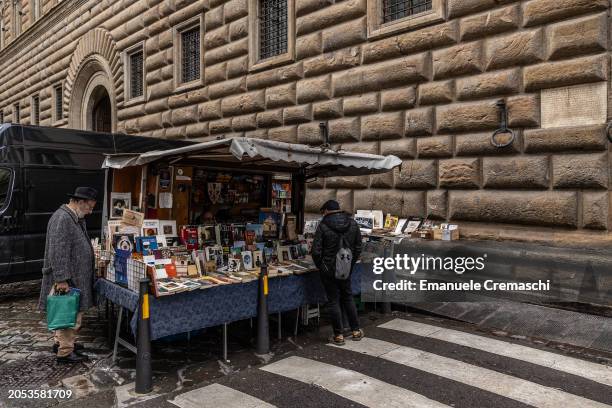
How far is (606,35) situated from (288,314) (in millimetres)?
5721

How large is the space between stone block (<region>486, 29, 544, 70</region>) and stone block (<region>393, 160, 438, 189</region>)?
182 cm

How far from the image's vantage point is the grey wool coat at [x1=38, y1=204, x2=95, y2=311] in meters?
4.89

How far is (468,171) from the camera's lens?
292 inches

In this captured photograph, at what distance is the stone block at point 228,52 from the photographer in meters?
11.6

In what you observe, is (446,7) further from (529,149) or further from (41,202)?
(41,202)

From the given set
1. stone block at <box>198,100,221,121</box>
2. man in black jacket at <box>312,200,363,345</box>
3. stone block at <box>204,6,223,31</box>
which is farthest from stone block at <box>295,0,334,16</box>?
man in black jacket at <box>312,200,363,345</box>

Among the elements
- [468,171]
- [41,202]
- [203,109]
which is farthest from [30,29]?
[468,171]

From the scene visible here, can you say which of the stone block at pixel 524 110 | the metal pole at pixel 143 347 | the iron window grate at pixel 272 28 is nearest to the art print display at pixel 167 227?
the metal pole at pixel 143 347

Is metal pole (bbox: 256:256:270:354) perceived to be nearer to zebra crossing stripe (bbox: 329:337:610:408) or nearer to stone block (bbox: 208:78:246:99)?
zebra crossing stripe (bbox: 329:337:610:408)

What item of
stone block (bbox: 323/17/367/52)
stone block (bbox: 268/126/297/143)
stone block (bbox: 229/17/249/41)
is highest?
stone block (bbox: 229/17/249/41)

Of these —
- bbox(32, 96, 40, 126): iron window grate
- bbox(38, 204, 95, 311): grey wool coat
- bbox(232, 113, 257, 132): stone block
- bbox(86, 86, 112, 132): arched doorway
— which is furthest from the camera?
bbox(32, 96, 40, 126): iron window grate

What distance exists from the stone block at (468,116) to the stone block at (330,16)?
107 inches

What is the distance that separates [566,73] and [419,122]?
7.72ft

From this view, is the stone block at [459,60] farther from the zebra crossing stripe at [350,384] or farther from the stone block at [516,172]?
the zebra crossing stripe at [350,384]
